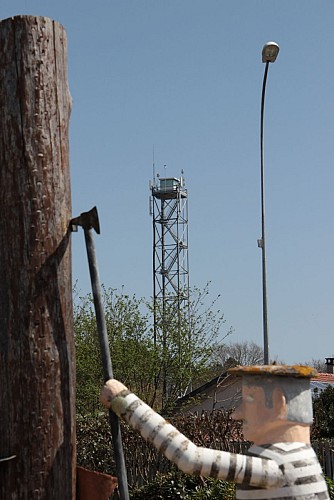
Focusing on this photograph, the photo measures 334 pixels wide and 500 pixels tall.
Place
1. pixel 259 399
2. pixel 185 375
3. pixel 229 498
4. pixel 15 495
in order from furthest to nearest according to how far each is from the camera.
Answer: pixel 185 375 → pixel 229 498 → pixel 259 399 → pixel 15 495

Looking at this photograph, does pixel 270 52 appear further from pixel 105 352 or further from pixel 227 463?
pixel 227 463

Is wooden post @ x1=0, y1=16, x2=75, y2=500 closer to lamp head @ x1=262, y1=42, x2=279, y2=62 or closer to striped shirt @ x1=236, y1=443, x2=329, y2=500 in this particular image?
striped shirt @ x1=236, y1=443, x2=329, y2=500

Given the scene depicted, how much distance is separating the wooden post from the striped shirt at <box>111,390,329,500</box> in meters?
0.31

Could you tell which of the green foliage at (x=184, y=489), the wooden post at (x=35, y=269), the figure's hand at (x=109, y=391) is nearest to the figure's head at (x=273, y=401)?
the figure's hand at (x=109, y=391)

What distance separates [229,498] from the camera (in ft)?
34.0

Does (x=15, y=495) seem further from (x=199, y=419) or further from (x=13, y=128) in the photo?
(x=199, y=419)

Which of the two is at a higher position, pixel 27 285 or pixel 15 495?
pixel 27 285

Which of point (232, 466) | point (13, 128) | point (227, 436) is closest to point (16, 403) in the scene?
point (232, 466)

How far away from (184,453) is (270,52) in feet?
39.4

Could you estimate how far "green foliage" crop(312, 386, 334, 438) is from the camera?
18.2m

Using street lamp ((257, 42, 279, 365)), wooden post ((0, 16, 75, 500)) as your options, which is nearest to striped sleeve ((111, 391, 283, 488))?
wooden post ((0, 16, 75, 500))

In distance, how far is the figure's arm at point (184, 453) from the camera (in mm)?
3771

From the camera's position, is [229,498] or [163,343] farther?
[163,343]

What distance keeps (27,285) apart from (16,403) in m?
0.53
